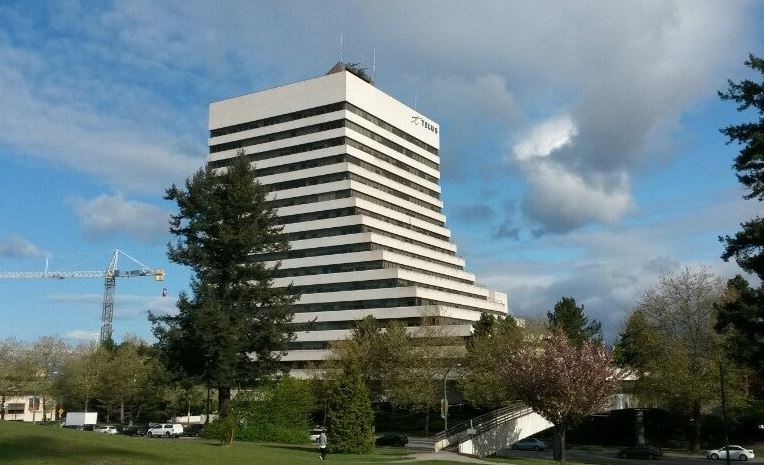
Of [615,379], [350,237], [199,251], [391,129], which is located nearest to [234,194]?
[199,251]

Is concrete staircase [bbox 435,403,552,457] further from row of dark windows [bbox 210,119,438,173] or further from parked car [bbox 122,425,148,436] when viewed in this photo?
row of dark windows [bbox 210,119,438,173]

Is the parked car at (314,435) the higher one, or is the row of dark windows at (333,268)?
the row of dark windows at (333,268)

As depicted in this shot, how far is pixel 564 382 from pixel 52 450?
34220 millimetres

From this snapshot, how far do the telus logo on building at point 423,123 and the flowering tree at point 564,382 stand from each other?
97172 millimetres

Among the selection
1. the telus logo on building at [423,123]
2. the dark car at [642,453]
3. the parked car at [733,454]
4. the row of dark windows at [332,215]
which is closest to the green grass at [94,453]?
the dark car at [642,453]

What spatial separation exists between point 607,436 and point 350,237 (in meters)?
55.7

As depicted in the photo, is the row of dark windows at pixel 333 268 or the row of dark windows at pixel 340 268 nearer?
the row of dark windows at pixel 333 268

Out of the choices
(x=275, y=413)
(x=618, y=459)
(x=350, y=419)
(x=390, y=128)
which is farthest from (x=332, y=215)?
(x=350, y=419)

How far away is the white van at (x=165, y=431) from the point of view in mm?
72375

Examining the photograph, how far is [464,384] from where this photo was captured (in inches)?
2832

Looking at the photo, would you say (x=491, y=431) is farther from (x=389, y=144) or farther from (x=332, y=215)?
(x=389, y=144)

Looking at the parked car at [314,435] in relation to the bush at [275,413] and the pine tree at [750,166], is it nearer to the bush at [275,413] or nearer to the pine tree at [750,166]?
the bush at [275,413]

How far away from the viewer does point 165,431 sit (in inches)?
2864

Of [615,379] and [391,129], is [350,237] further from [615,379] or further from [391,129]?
[615,379]
